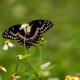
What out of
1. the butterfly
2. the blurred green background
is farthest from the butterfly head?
the blurred green background

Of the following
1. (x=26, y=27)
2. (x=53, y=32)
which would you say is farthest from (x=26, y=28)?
(x=53, y=32)

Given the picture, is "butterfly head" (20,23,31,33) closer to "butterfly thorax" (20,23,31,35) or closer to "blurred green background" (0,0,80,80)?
"butterfly thorax" (20,23,31,35)

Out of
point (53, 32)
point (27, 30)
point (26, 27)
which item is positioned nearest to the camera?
point (26, 27)

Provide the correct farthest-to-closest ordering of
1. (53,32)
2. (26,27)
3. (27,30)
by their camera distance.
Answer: (53,32) → (27,30) → (26,27)

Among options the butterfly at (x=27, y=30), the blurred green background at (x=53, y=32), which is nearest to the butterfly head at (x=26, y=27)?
the butterfly at (x=27, y=30)

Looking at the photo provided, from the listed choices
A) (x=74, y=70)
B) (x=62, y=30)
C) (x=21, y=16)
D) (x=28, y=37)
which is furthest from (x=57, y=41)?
(x=28, y=37)

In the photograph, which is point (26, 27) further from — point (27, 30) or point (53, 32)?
point (53, 32)

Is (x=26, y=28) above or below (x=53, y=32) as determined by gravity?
below

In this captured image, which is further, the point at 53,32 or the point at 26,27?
the point at 53,32
